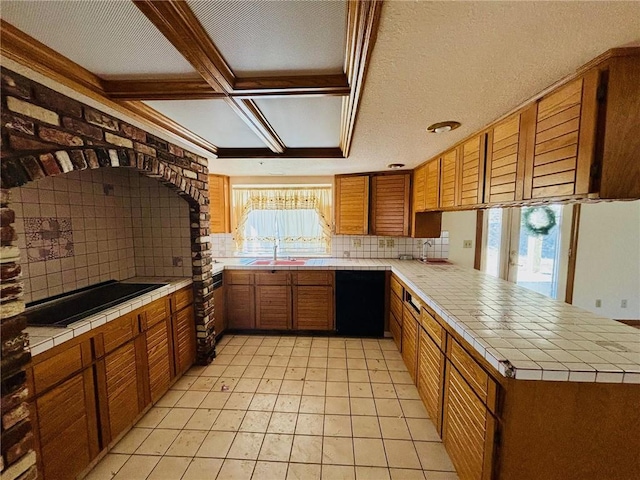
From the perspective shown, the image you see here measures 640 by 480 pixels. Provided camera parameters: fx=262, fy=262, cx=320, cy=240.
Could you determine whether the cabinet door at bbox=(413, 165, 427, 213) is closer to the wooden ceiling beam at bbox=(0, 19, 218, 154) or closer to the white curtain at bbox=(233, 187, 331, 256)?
the white curtain at bbox=(233, 187, 331, 256)

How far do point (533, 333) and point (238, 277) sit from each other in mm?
→ 2927

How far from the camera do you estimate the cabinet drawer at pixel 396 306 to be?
2.80 metres

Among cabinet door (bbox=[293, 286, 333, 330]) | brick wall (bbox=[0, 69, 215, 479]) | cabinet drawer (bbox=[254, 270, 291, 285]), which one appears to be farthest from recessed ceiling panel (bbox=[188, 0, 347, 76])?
cabinet door (bbox=[293, 286, 333, 330])

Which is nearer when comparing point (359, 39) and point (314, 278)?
point (359, 39)

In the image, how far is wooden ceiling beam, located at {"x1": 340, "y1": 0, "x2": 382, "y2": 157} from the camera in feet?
2.53

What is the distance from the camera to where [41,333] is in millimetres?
1322

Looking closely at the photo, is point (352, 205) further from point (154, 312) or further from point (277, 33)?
point (277, 33)

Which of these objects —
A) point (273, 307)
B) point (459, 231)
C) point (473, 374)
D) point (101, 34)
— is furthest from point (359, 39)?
point (459, 231)

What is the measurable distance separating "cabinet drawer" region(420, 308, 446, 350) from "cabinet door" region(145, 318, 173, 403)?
6.86 ft

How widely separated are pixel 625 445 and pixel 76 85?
286cm

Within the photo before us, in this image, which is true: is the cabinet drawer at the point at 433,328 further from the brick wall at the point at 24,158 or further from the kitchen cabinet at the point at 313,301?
the brick wall at the point at 24,158

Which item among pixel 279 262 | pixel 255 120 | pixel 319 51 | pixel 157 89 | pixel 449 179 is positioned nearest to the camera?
pixel 319 51

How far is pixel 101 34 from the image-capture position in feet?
3.10

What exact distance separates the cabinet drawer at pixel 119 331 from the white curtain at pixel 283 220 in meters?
2.22
